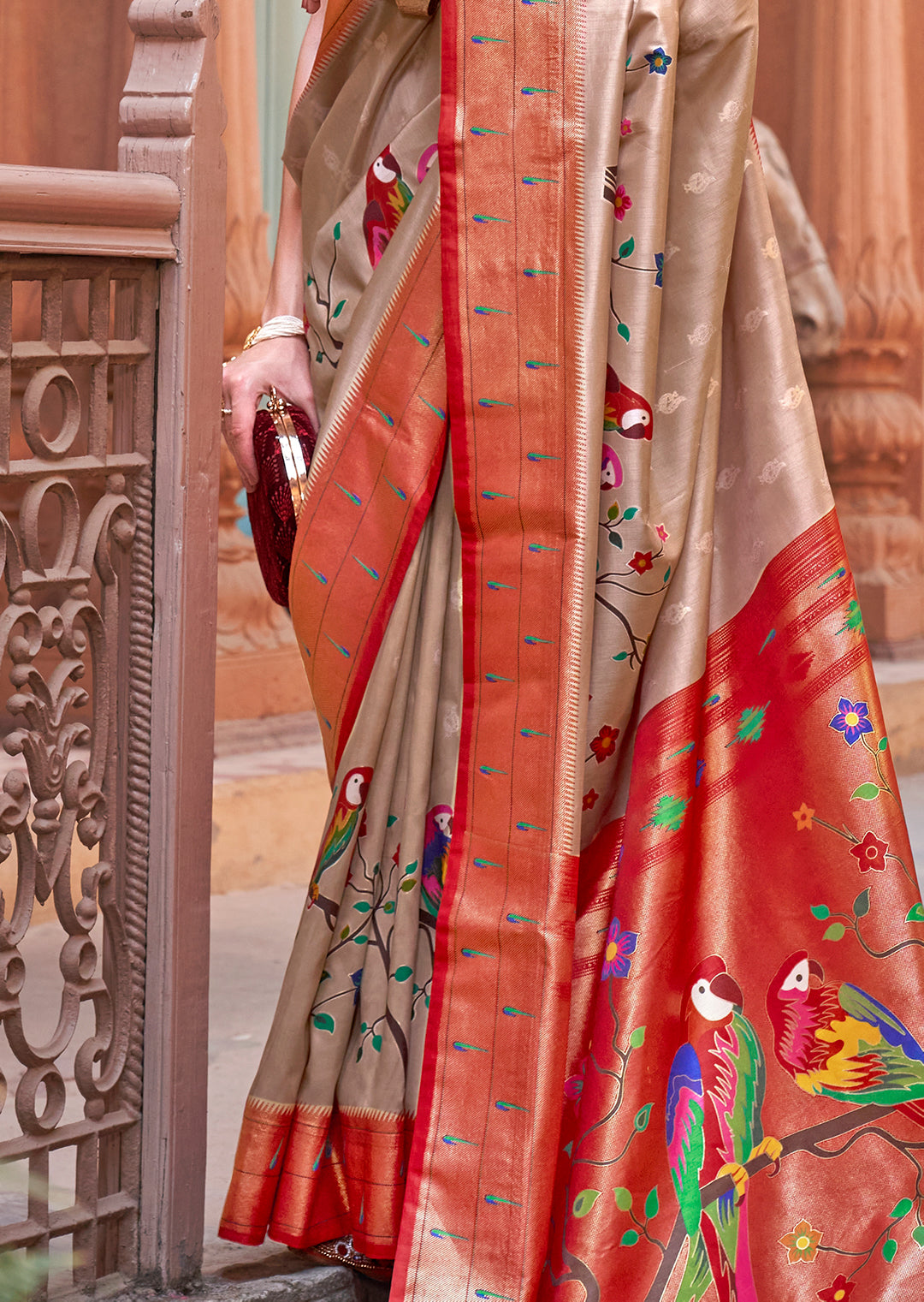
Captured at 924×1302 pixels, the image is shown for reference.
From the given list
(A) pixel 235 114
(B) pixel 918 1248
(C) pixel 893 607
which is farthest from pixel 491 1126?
(C) pixel 893 607

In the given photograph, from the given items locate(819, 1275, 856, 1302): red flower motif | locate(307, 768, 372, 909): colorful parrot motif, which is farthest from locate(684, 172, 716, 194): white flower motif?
locate(819, 1275, 856, 1302): red flower motif

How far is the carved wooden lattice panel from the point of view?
1.26 meters

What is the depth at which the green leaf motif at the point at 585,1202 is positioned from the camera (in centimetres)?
127

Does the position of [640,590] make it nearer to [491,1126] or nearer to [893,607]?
[491,1126]

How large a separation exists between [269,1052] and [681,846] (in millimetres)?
381

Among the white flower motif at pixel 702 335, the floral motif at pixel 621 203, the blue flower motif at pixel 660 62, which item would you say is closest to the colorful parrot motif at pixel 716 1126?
the white flower motif at pixel 702 335

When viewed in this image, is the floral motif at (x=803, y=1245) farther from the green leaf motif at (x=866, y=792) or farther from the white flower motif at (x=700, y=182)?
the white flower motif at (x=700, y=182)

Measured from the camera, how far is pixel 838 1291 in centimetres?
128

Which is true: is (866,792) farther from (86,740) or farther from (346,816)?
(86,740)

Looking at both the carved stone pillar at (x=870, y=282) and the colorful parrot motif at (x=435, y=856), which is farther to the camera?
the carved stone pillar at (x=870, y=282)

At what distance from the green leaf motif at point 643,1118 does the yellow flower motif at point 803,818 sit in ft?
0.82

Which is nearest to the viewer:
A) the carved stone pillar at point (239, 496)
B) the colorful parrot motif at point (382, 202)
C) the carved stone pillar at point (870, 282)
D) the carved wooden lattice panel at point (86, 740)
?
the carved wooden lattice panel at point (86, 740)

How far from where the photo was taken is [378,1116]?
4.41ft

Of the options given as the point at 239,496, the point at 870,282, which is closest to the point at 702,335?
the point at 239,496
